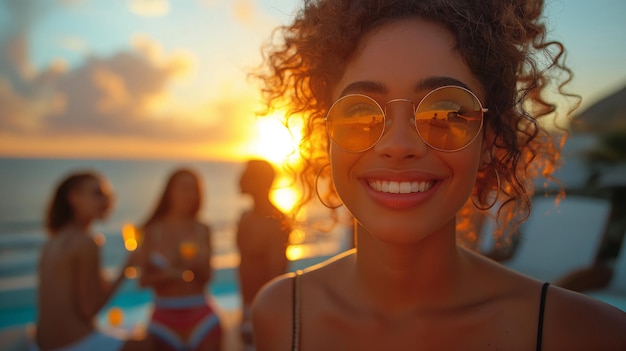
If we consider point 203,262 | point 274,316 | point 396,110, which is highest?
point 396,110

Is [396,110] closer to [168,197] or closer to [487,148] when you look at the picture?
[487,148]

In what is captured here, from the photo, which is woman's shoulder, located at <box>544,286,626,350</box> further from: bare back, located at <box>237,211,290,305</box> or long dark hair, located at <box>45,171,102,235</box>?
long dark hair, located at <box>45,171,102,235</box>

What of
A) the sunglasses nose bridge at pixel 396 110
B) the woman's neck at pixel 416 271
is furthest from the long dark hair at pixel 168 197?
the sunglasses nose bridge at pixel 396 110

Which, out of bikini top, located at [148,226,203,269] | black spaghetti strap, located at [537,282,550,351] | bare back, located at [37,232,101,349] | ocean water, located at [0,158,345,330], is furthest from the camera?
ocean water, located at [0,158,345,330]

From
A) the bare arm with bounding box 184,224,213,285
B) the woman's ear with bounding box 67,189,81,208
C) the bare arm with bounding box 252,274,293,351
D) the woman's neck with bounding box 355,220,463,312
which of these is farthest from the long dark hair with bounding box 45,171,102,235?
the woman's neck with bounding box 355,220,463,312

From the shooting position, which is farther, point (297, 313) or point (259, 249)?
point (259, 249)

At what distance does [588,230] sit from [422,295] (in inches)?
344

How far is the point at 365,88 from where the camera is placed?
4.82 ft

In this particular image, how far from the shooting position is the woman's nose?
138 centimetres

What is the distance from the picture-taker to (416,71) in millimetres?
1414

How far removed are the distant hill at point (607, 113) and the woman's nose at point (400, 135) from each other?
12.1m

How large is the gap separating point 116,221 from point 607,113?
30.6m

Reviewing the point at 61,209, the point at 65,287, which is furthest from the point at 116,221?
the point at 65,287

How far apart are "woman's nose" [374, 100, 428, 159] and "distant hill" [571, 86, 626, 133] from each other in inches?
476
